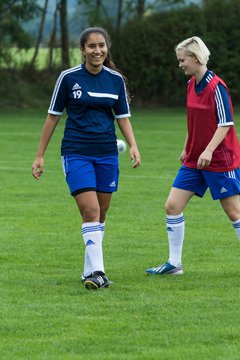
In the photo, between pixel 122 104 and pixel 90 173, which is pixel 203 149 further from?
pixel 90 173

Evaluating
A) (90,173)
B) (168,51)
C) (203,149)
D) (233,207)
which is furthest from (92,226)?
(168,51)

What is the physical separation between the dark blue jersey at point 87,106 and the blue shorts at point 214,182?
29.1 inches

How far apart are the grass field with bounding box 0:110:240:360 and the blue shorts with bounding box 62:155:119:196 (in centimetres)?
76

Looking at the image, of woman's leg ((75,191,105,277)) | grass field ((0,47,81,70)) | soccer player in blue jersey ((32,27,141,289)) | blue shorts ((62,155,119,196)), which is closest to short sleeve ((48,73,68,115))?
soccer player in blue jersey ((32,27,141,289))

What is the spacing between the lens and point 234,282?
8.68 m

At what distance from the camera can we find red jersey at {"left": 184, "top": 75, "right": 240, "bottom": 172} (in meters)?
8.67

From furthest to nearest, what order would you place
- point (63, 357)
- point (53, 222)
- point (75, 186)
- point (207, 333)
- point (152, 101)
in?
point (152, 101) → point (53, 222) → point (75, 186) → point (207, 333) → point (63, 357)

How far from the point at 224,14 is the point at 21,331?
1521 inches

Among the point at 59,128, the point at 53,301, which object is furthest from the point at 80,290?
the point at 59,128

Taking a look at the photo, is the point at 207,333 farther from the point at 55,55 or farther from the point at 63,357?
the point at 55,55

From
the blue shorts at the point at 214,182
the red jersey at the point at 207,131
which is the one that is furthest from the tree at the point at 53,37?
the red jersey at the point at 207,131

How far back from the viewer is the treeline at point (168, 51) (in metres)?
42.8

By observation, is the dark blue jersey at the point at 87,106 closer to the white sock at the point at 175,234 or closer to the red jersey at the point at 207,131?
the red jersey at the point at 207,131

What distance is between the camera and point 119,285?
8.55 meters
